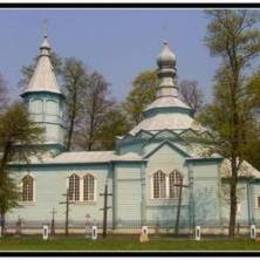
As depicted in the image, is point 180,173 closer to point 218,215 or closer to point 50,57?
point 218,215

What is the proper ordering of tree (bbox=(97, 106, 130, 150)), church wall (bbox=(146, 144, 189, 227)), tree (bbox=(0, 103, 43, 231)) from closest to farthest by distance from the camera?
tree (bbox=(0, 103, 43, 231)) < church wall (bbox=(146, 144, 189, 227)) < tree (bbox=(97, 106, 130, 150))

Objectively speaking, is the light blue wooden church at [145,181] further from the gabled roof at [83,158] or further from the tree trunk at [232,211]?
the tree trunk at [232,211]

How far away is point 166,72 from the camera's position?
34.2m

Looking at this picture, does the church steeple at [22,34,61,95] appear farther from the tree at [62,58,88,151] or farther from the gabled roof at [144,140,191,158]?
the gabled roof at [144,140,191,158]

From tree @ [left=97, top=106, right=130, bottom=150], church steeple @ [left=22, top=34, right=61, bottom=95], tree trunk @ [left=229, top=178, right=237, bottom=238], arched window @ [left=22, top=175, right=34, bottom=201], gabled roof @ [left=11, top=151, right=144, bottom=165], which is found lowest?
tree trunk @ [left=229, top=178, right=237, bottom=238]

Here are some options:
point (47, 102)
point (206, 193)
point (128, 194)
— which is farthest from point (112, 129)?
point (206, 193)

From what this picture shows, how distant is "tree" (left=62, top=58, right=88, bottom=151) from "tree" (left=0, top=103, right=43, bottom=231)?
541cm

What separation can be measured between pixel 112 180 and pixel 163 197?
299cm

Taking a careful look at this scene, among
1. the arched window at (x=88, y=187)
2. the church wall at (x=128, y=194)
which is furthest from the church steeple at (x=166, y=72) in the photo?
the arched window at (x=88, y=187)

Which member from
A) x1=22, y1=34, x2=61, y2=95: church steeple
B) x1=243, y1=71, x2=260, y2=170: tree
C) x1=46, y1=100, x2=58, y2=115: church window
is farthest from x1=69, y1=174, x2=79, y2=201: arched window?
x1=243, y1=71, x2=260, y2=170: tree

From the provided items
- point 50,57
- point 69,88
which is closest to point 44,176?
point 69,88

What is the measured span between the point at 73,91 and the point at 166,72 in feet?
20.2

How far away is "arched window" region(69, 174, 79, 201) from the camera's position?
3122 cm

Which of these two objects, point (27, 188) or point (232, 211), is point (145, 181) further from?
point (232, 211)
